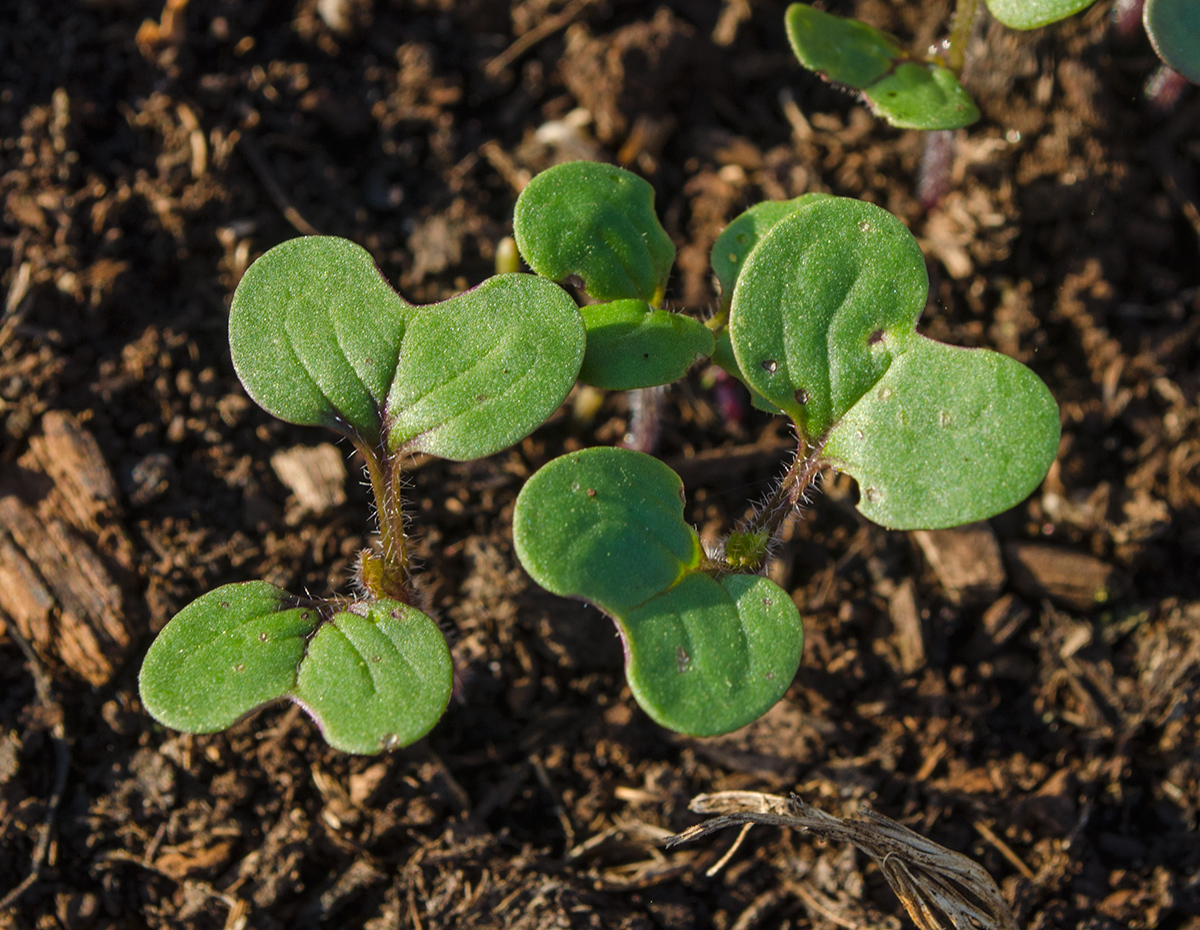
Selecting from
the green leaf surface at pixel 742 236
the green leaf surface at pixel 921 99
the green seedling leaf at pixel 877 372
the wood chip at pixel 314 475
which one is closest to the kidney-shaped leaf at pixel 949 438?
the green seedling leaf at pixel 877 372

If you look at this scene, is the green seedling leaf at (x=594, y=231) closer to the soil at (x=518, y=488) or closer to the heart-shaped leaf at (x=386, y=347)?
the heart-shaped leaf at (x=386, y=347)

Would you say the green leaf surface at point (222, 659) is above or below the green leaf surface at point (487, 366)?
below

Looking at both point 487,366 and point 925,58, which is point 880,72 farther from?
point 487,366

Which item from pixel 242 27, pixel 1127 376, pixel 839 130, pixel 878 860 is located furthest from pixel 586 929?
pixel 242 27

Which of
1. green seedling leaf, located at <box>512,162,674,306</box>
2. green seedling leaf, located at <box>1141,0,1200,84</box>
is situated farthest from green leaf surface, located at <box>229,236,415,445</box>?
green seedling leaf, located at <box>1141,0,1200,84</box>

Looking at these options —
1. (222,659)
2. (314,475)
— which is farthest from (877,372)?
(314,475)

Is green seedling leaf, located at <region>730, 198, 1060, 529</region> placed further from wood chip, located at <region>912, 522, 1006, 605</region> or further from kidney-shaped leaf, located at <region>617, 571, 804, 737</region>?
wood chip, located at <region>912, 522, 1006, 605</region>
